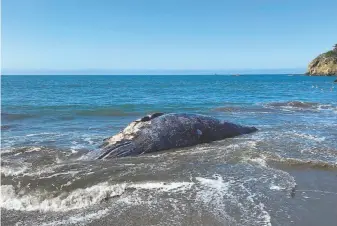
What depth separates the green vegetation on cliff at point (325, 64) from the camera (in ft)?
405

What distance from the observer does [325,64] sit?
128625 millimetres

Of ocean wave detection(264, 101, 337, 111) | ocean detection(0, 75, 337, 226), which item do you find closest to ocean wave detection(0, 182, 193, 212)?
ocean detection(0, 75, 337, 226)

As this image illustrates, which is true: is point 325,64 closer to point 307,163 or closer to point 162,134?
point 162,134

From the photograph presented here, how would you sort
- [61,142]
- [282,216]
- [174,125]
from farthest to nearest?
[61,142], [174,125], [282,216]

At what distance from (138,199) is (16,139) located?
841cm

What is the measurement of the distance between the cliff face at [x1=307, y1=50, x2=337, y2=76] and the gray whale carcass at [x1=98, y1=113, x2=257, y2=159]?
12281 centimetres

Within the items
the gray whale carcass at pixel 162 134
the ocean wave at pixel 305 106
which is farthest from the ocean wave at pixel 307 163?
the ocean wave at pixel 305 106

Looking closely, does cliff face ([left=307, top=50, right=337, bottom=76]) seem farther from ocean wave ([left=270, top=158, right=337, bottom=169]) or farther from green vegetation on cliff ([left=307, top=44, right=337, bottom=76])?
ocean wave ([left=270, top=158, right=337, bottom=169])

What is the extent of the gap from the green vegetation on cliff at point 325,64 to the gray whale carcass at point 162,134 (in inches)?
4835

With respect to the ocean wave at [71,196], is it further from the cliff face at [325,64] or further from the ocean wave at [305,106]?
the cliff face at [325,64]

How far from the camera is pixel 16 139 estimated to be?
45.1 ft

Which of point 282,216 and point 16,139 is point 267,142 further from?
point 16,139

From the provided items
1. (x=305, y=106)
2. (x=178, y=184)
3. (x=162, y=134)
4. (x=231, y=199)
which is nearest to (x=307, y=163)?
(x=231, y=199)

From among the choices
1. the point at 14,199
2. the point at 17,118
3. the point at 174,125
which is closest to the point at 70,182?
the point at 14,199
